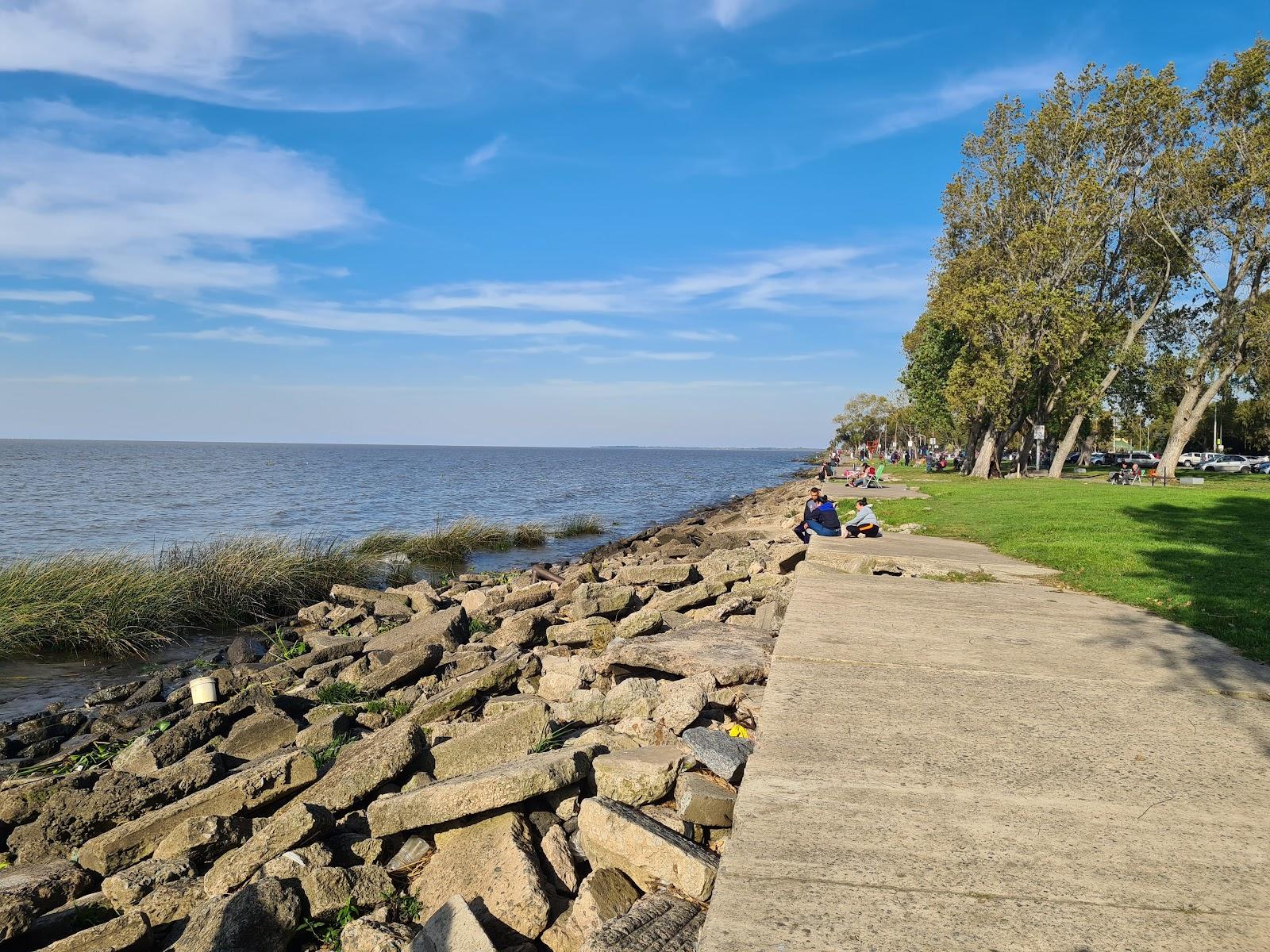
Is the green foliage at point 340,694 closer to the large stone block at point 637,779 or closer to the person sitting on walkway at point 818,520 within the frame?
the large stone block at point 637,779

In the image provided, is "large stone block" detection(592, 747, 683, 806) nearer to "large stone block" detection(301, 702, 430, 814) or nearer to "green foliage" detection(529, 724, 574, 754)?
"green foliage" detection(529, 724, 574, 754)

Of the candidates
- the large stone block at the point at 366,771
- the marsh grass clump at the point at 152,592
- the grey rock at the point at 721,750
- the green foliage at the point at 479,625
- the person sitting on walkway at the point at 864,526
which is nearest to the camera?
the grey rock at the point at 721,750

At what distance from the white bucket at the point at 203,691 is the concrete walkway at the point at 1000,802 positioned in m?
6.35

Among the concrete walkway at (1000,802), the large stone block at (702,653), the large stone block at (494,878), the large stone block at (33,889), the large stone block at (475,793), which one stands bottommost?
the large stone block at (33,889)

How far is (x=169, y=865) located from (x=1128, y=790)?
15.2ft

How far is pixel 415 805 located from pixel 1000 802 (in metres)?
2.70

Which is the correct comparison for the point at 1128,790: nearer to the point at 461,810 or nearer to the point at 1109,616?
the point at 461,810

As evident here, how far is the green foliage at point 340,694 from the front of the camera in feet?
27.0

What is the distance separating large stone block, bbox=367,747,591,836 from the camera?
162 inches

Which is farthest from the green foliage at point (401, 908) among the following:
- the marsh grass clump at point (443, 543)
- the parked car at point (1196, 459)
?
the parked car at point (1196, 459)

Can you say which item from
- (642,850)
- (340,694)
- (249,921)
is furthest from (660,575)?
(249,921)

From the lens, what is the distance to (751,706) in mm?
5336

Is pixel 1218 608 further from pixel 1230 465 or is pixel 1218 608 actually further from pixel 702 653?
pixel 1230 465

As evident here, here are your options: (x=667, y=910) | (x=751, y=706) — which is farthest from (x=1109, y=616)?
(x=667, y=910)
